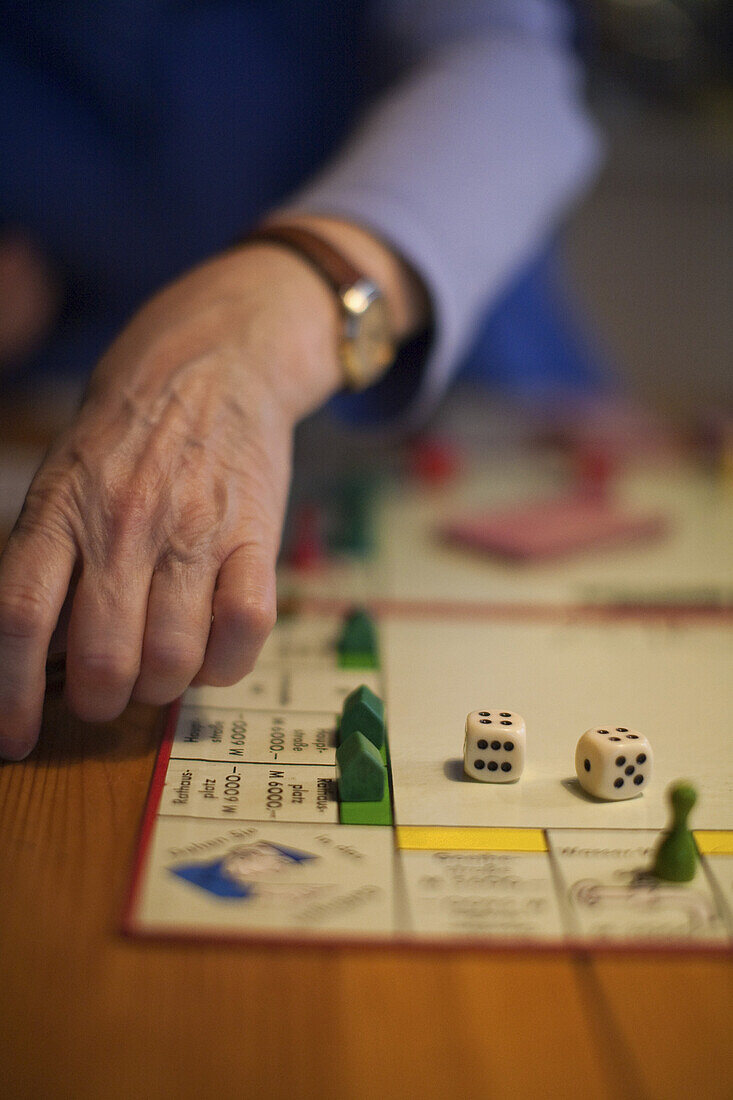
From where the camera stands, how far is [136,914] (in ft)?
1.57

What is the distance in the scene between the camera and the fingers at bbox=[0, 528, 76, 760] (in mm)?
577

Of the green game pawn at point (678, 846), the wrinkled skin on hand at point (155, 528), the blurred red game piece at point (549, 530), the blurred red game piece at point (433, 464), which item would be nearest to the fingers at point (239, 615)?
the wrinkled skin on hand at point (155, 528)

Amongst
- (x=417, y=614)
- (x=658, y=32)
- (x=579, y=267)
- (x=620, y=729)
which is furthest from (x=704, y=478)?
(x=579, y=267)

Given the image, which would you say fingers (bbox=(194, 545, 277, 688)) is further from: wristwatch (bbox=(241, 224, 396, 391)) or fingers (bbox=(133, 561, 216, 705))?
wristwatch (bbox=(241, 224, 396, 391))

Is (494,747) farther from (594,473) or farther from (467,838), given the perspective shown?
(594,473)

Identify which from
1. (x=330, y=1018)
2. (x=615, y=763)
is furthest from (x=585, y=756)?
(x=330, y=1018)

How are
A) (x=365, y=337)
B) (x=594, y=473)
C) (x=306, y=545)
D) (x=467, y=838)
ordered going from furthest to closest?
(x=594, y=473) < (x=306, y=545) < (x=365, y=337) < (x=467, y=838)

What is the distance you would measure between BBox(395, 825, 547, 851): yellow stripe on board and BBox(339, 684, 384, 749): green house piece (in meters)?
0.09

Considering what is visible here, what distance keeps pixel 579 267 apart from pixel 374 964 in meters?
2.94

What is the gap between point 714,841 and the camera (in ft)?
1.84

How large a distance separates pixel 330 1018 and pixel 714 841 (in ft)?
0.84

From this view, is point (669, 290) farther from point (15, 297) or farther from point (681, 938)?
point (681, 938)

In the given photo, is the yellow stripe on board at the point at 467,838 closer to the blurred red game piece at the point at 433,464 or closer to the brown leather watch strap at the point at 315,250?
the brown leather watch strap at the point at 315,250

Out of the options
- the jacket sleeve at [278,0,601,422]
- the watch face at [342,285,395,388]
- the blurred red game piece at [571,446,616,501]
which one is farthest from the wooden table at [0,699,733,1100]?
the blurred red game piece at [571,446,616,501]
